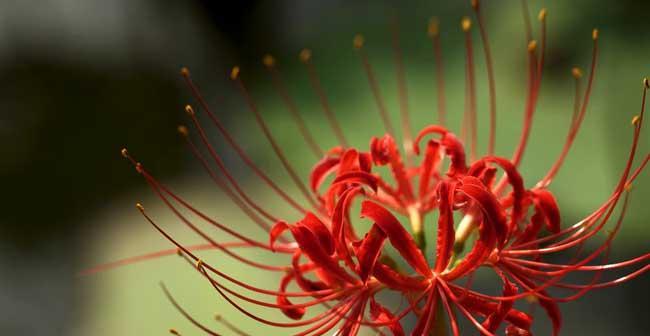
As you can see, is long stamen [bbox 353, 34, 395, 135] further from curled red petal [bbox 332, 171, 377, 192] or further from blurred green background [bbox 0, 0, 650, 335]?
curled red petal [bbox 332, 171, 377, 192]

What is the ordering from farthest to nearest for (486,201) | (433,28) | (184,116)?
(184,116) < (433,28) < (486,201)

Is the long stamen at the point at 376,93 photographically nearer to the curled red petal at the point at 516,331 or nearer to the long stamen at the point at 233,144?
the long stamen at the point at 233,144

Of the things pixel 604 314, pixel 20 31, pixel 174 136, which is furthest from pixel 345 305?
pixel 20 31

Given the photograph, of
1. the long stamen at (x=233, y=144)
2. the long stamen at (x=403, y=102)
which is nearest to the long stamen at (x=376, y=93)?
the long stamen at (x=403, y=102)

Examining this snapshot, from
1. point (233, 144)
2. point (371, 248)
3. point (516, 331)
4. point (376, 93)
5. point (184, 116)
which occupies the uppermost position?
point (184, 116)

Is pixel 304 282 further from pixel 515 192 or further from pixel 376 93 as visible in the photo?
pixel 376 93

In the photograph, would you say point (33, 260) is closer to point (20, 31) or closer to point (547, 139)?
point (20, 31)

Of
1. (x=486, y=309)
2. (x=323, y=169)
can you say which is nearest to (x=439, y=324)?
(x=486, y=309)
